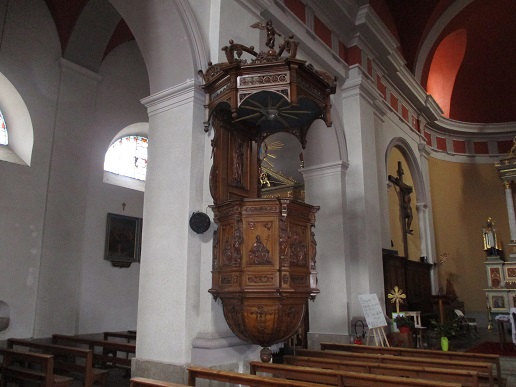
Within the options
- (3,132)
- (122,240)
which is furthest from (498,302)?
(3,132)

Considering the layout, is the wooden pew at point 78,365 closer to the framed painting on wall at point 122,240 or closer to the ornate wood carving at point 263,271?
the ornate wood carving at point 263,271

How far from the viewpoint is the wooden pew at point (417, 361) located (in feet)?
11.9

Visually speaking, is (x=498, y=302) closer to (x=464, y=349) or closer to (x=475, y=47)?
(x=464, y=349)

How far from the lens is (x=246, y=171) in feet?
15.9

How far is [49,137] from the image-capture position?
679 centimetres

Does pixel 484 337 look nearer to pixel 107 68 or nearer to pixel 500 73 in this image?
pixel 500 73

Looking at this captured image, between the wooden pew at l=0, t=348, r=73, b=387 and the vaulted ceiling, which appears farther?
the vaulted ceiling

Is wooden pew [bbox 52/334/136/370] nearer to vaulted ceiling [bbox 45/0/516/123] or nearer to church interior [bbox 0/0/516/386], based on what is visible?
church interior [bbox 0/0/516/386]

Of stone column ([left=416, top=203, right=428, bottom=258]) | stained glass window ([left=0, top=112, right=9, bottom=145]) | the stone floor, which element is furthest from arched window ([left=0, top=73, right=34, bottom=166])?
stone column ([left=416, top=203, right=428, bottom=258])

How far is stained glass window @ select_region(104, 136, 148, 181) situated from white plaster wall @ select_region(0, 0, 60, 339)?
153cm

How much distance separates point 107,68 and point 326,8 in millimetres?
3897

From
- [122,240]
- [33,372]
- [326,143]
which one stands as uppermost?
[326,143]

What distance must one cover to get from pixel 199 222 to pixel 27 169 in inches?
146

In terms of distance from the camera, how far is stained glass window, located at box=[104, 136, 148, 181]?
8258 millimetres
